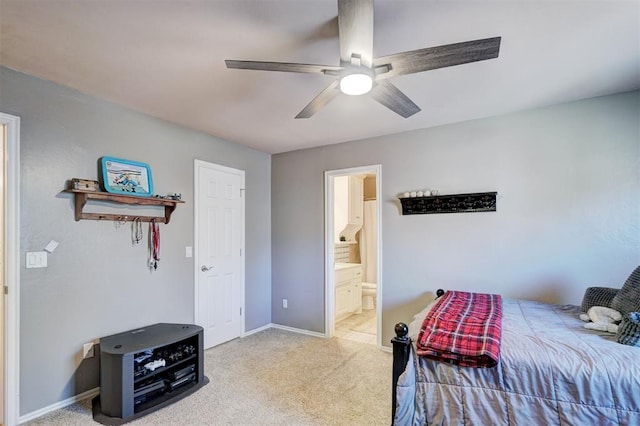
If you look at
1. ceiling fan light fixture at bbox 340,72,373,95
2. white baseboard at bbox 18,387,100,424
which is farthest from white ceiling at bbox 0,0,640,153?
white baseboard at bbox 18,387,100,424

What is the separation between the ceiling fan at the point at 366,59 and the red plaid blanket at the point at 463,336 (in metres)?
1.51

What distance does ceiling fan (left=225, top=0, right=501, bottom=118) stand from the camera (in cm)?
143

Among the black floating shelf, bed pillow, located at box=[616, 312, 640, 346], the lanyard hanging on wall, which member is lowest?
bed pillow, located at box=[616, 312, 640, 346]

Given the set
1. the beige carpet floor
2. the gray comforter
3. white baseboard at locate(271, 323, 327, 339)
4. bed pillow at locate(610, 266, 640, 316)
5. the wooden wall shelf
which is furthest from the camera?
white baseboard at locate(271, 323, 327, 339)

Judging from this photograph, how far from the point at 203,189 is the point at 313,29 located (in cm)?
246

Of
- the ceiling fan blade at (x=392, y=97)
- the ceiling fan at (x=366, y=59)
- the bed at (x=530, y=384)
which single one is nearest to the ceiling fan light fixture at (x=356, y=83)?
the ceiling fan at (x=366, y=59)

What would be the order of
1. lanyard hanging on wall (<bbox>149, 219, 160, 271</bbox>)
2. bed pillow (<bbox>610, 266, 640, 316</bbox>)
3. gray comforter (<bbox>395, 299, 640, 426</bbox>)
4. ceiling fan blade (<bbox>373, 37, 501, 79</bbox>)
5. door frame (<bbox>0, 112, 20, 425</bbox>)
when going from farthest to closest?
lanyard hanging on wall (<bbox>149, 219, 160, 271</bbox>) → door frame (<bbox>0, 112, 20, 425</bbox>) → bed pillow (<bbox>610, 266, 640, 316</bbox>) → gray comforter (<bbox>395, 299, 640, 426</bbox>) → ceiling fan blade (<bbox>373, 37, 501, 79</bbox>)

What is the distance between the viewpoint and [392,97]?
208 cm

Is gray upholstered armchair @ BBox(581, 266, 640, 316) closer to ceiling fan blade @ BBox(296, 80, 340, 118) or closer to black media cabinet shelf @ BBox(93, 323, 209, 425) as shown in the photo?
ceiling fan blade @ BBox(296, 80, 340, 118)

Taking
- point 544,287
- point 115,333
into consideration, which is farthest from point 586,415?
point 115,333

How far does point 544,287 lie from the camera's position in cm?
305

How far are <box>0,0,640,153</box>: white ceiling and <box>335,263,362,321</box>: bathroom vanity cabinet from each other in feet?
8.66

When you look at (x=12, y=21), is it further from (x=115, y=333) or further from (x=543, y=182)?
(x=543, y=182)

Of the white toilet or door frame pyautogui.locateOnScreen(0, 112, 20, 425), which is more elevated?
door frame pyautogui.locateOnScreen(0, 112, 20, 425)
